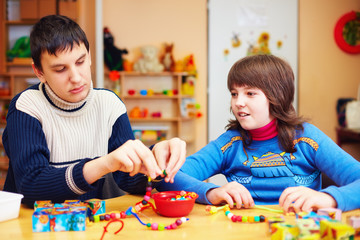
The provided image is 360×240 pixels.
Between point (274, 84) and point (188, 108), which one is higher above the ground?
point (274, 84)

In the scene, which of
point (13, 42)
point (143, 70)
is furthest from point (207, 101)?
point (13, 42)

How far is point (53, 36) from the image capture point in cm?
132

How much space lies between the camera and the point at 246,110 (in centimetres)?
153

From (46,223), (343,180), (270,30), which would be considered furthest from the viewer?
(270,30)

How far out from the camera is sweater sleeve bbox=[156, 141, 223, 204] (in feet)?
4.40

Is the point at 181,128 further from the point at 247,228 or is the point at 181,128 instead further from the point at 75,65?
the point at 247,228

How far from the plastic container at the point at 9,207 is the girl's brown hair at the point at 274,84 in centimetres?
84

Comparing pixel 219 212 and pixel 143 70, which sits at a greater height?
pixel 143 70

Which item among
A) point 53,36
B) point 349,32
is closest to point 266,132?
point 53,36

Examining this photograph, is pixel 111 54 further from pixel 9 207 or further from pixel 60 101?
pixel 9 207

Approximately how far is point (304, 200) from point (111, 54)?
13.3ft

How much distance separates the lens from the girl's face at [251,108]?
1.53 m

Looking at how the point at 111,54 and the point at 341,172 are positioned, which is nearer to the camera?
the point at 341,172

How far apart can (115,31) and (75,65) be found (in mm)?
3822
